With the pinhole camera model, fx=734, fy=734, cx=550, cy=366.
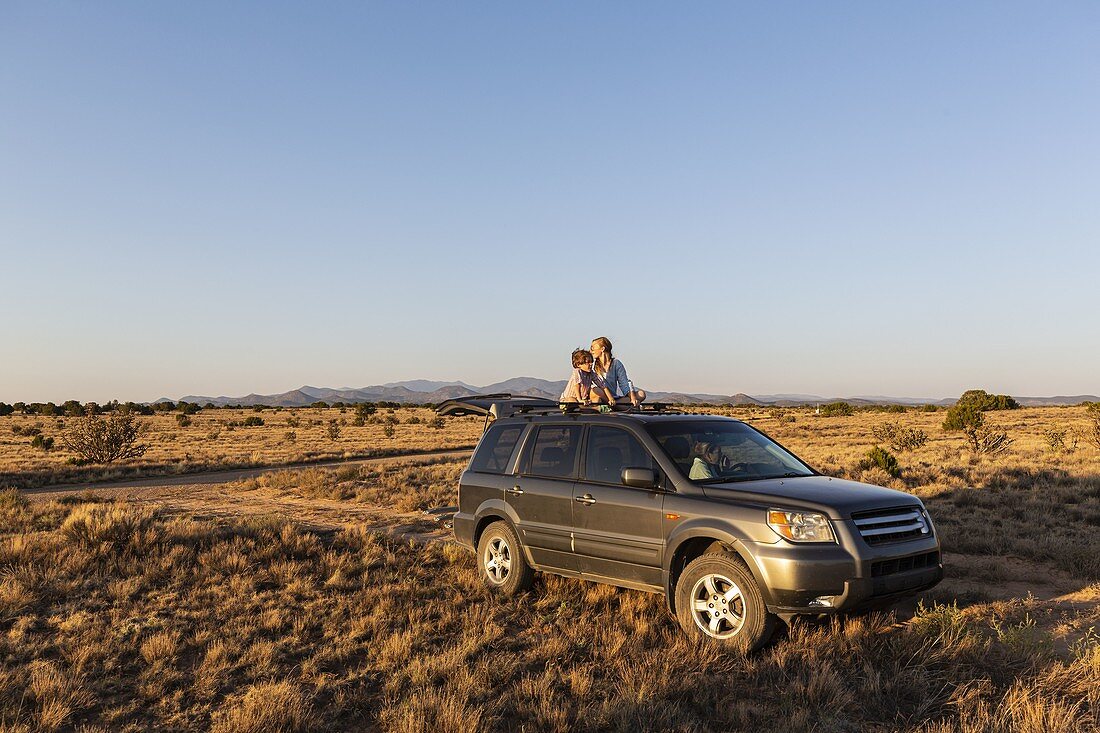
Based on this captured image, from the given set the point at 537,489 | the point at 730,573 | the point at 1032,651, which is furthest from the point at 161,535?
the point at 1032,651

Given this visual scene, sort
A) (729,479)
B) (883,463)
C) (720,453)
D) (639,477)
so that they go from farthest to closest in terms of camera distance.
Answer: (883,463) → (720,453) → (729,479) → (639,477)

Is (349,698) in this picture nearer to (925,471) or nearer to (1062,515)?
(1062,515)

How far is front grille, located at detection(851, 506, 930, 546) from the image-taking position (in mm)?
5723

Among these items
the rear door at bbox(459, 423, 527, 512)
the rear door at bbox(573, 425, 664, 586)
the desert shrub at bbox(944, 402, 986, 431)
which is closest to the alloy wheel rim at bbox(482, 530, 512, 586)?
the rear door at bbox(459, 423, 527, 512)

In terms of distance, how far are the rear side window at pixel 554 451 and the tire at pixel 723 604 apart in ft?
5.72

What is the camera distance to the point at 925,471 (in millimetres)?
17469

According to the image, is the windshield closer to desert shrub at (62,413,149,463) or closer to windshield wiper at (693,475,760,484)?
windshield wiper at (693,475,760,484)

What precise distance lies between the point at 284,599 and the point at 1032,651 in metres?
6.76

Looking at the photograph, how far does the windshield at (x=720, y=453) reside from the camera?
261 inches

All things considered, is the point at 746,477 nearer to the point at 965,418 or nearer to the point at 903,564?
the point at 903,564

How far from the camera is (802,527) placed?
18.5 ft

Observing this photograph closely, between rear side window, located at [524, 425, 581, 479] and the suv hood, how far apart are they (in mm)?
1614

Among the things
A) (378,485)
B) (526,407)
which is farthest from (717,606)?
(378,485)

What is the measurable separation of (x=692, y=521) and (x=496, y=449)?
293cm
